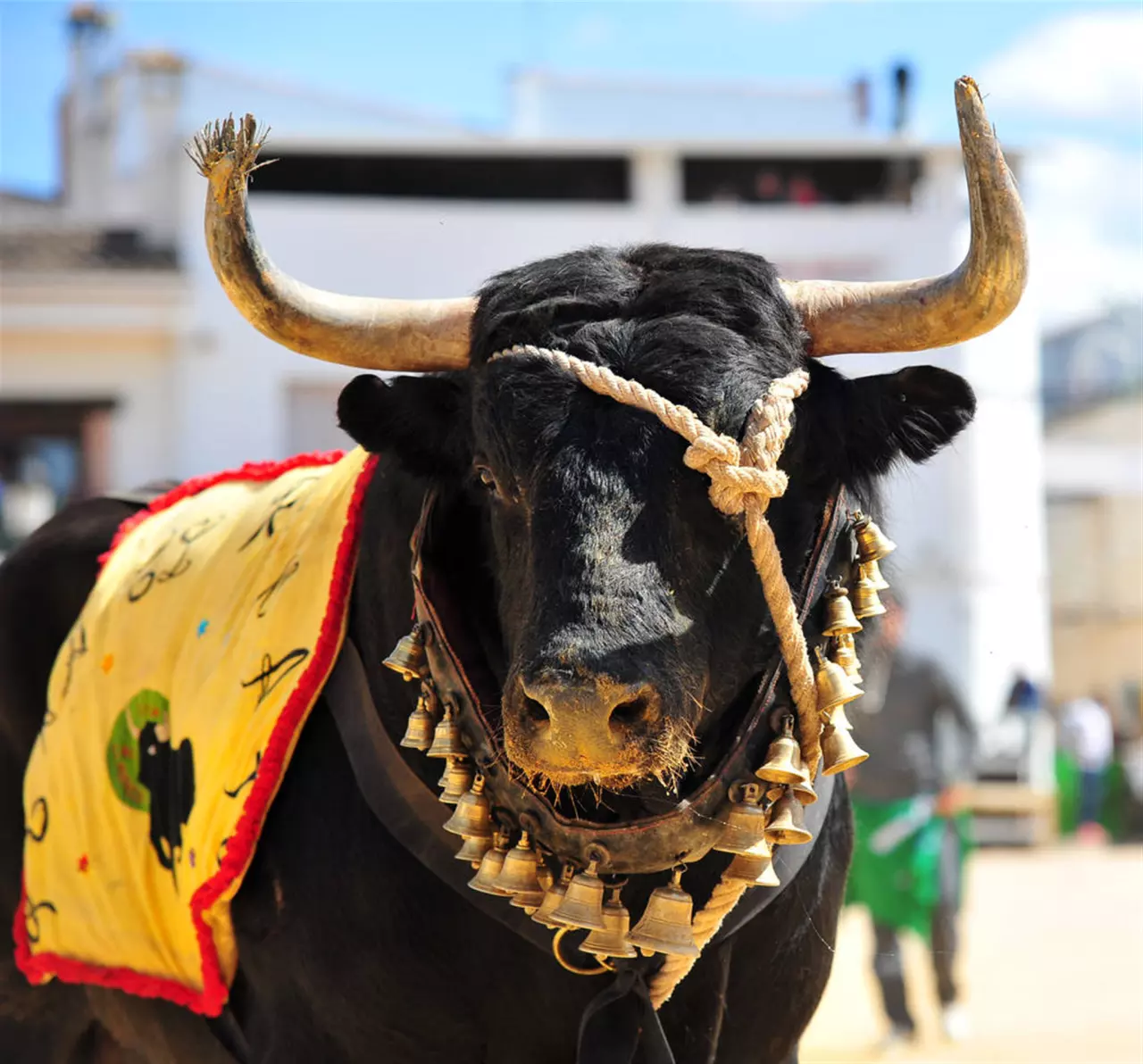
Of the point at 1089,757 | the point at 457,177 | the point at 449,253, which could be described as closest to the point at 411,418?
the point at 449,253

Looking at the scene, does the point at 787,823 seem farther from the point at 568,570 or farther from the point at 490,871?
the point at 568,570

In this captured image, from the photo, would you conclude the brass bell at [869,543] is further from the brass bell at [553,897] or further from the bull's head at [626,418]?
the brass bell at [553,897]

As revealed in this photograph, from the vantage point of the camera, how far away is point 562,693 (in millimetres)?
2369

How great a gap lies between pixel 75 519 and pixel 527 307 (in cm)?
204

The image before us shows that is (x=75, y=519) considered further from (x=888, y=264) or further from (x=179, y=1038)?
(x=888, y=264)

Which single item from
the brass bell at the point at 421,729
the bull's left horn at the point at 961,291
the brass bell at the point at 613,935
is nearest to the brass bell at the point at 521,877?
the brass bell at the point at 613,935

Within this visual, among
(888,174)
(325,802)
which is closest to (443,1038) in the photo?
(325,802)

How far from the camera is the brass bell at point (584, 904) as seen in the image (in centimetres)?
277

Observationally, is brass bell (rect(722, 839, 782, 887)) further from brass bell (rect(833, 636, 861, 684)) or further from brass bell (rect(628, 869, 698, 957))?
brass bell (rect(833, 636, 861, 684))

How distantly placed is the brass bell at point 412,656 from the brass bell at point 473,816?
226mm

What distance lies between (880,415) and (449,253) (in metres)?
18.0

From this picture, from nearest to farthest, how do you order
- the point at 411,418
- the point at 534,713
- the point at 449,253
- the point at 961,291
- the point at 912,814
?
the point at 534,713
the point at 961,291
the point at 411,418
the point at 912,814
the point at 449,253

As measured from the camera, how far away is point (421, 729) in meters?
2.95

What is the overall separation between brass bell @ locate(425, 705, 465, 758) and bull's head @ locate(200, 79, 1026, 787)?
124 millimetres
